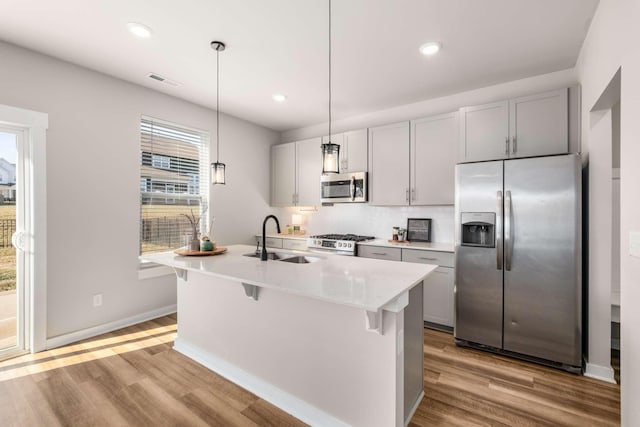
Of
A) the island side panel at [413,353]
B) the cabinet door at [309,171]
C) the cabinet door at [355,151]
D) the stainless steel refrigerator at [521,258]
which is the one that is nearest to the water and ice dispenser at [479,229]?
the stainless steel refrigerator at [521,258]

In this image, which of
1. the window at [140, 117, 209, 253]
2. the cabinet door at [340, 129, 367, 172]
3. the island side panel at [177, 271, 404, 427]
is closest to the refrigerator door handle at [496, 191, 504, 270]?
the island side panel at [177, 271, 404, 427]

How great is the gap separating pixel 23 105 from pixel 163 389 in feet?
8.90

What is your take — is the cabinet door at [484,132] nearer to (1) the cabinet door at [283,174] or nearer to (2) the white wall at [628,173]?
(2) the white wall at [628,173]

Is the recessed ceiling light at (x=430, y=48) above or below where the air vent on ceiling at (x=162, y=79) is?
below

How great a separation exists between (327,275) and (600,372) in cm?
240

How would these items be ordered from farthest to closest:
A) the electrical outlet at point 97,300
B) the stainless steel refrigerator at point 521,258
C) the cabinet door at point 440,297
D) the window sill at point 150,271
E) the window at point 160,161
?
the window at point 160,161
the window sill at point 150,271
the cabinet door at point 440,297
the electrical outlet at point 97,300
the stainless steel refrigerator at point 521,258

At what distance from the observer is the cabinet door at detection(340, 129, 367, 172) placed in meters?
4.09

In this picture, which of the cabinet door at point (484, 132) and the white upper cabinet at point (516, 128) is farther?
the cabinet door at point (484, 132)

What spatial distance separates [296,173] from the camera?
4.81 meters

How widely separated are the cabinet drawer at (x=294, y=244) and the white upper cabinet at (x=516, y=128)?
2368mm

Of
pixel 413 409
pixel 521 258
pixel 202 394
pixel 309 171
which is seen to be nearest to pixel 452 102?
pixel 521 258

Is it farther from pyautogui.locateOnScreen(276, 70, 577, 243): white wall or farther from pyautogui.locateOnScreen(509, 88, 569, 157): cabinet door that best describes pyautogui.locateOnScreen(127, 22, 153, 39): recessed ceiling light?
pyautogui.locateOnScreen(509, 88, 569, 157): cabinet door

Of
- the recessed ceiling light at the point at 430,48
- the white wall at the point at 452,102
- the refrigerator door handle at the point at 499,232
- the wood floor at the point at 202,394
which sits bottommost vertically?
the wood floor at the point at 202,394

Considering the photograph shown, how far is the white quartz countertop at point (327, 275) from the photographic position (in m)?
1.44
